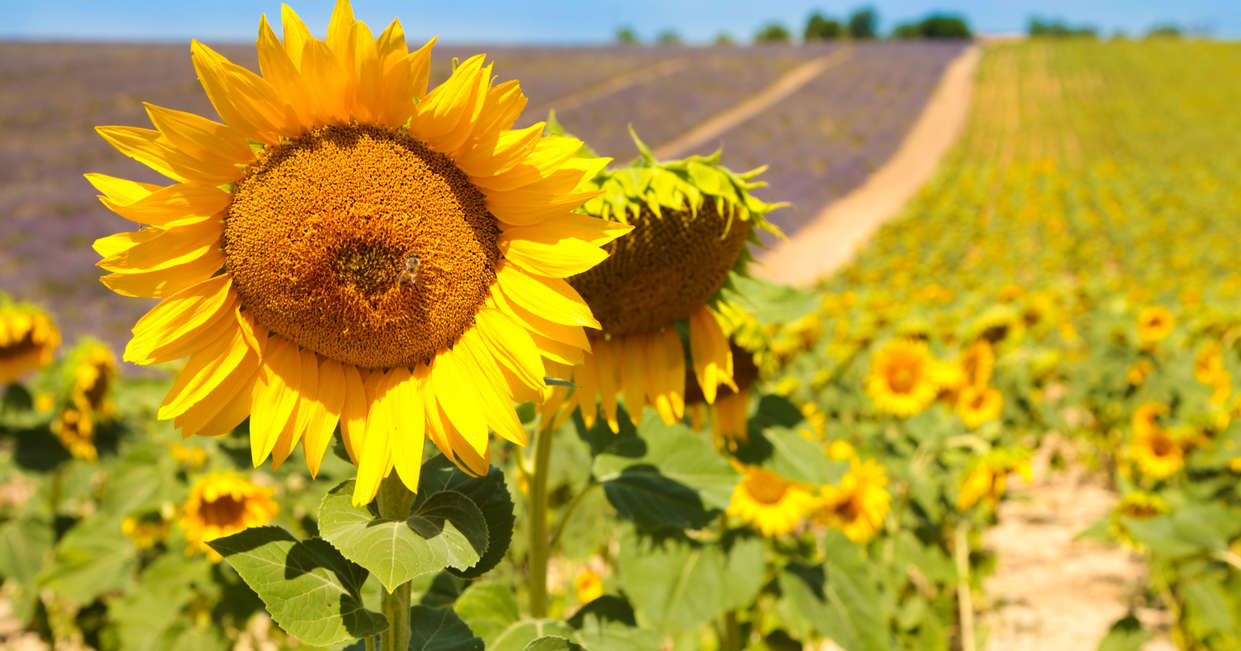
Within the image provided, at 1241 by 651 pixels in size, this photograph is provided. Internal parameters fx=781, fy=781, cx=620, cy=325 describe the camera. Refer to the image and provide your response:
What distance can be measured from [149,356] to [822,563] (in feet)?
5.48

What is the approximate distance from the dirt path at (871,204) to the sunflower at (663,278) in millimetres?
4501

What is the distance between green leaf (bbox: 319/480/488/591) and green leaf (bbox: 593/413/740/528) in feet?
1.49

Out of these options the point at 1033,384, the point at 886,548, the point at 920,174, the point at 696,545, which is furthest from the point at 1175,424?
the point at 920,174

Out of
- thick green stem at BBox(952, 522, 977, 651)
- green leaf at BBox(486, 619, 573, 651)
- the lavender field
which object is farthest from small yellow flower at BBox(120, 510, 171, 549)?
the lavender field

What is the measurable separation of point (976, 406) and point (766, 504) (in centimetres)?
139

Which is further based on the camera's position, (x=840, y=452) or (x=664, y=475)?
(x=840, y=452)

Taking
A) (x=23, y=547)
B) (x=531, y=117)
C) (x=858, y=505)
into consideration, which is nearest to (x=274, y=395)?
(x=858, y=505)

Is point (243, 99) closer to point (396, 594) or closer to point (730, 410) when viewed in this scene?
point (396, 594)

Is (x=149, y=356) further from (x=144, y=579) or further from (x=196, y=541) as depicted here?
(x=144, y=579)

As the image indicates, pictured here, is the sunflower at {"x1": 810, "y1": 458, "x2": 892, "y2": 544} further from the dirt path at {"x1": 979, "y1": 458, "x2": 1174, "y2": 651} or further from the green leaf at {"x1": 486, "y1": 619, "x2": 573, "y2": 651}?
the green leaf at {"x1": 486, "y1": 619, "x2": 573, "y2": 651}

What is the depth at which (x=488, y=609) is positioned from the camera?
1.30 m

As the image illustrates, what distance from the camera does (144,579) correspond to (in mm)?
2549

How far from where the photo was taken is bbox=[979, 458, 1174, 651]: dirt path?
363 cm

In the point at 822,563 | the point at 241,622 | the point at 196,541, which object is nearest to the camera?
the point at 822,563
